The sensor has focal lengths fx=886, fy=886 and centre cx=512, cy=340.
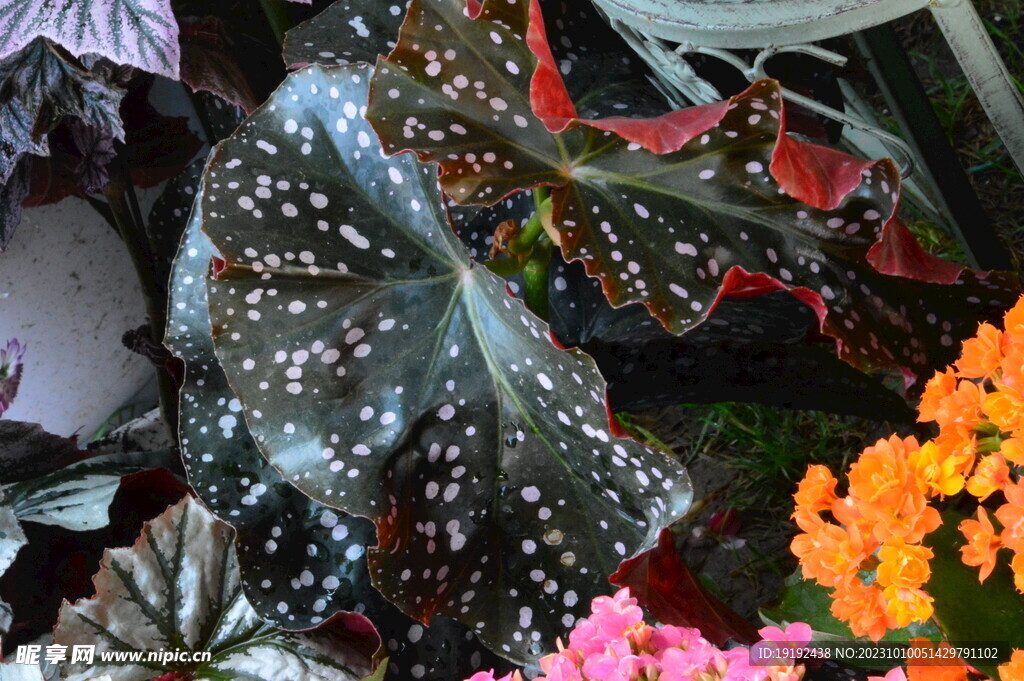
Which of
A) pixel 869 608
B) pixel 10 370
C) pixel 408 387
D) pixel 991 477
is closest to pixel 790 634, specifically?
pixel 869 608

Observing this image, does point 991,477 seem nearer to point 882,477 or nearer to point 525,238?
point 882,477

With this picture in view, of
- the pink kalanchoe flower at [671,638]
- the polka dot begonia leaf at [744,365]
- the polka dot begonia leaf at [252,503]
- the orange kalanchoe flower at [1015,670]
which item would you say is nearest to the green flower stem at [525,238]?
the polka dot begonia leaf at [744,365]

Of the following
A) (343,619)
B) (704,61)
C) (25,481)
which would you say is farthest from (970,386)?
(25,481)

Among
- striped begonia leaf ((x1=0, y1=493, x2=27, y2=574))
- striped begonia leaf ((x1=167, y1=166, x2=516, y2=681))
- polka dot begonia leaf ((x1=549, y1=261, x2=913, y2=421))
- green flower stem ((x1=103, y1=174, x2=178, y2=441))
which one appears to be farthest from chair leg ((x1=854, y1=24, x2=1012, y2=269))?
striped begonia leaf ((x1=0, y1=493, x2=27, y2=574))

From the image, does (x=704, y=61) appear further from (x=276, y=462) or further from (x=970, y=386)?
(x=276, y=462)

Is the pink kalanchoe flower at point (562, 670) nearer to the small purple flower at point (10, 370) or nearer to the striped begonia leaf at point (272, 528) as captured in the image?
the striped begonia leaf at point (272, 528)
